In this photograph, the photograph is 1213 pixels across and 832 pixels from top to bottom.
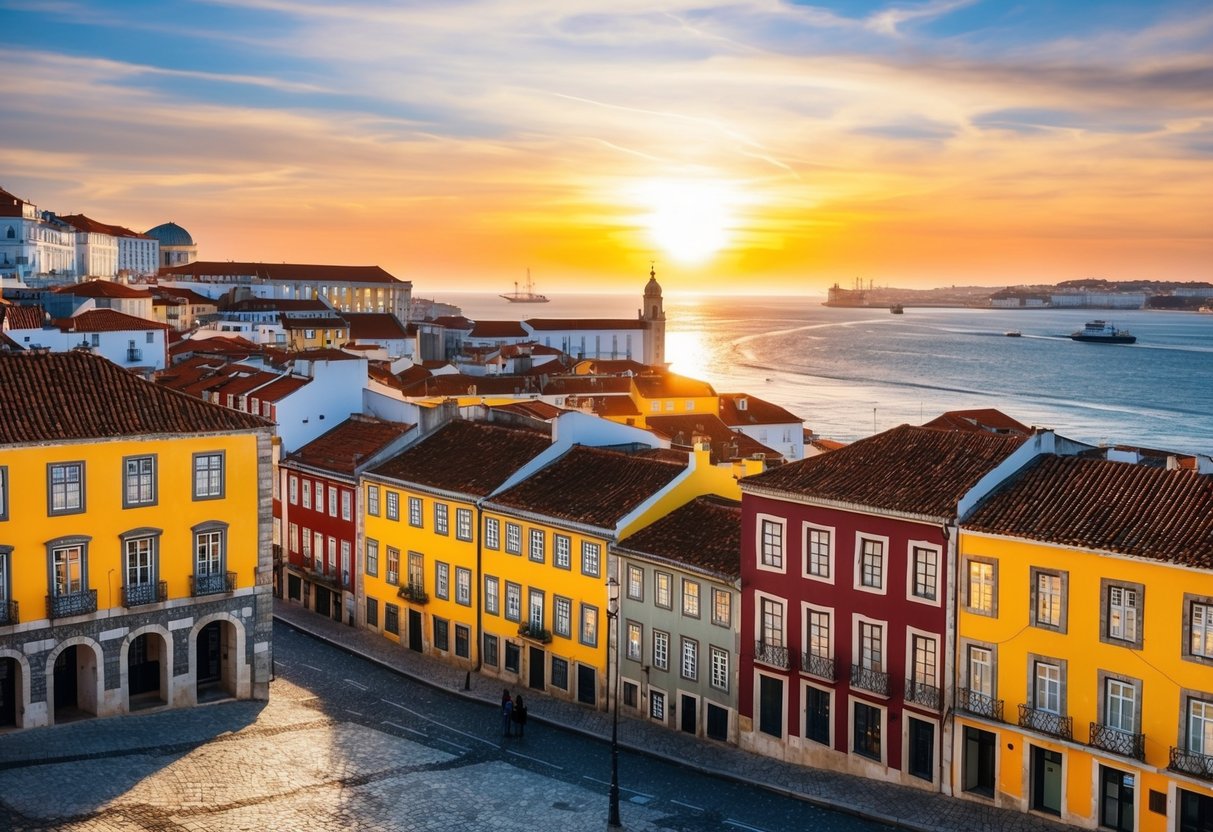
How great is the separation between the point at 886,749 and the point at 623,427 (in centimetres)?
1933

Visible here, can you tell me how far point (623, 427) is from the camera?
162 ft

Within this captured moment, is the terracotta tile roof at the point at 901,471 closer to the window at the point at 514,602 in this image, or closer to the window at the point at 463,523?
the window at the point at 514,602

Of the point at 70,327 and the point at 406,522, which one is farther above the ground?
the point at 70,327

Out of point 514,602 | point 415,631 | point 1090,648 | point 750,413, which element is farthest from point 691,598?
point 750,413

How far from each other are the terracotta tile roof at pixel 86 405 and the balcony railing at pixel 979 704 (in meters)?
20.3

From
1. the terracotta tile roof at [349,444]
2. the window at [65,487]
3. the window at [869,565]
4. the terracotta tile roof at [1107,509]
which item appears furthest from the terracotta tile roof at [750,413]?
the window at [65,487]

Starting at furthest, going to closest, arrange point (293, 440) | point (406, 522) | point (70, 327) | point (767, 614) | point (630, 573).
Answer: point (70, 327) → point (293, 440) → point (406, 522) → point (630, 573) → point (767, 614)

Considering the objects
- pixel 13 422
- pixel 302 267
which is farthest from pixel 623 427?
pixel 302 267

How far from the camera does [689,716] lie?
124 ft

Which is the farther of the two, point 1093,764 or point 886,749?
point 886,749

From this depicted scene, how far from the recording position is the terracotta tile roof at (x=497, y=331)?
167875 mm

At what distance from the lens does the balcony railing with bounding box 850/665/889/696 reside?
3288cm

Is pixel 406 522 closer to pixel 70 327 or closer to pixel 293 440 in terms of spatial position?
pixel 293 440

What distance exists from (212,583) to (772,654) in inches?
615
